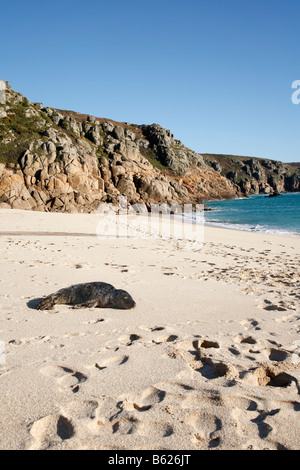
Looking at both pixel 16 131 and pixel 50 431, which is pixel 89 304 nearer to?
pixel 50 431

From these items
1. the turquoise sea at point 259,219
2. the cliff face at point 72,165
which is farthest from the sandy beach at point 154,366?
the cliff face at point 72,165

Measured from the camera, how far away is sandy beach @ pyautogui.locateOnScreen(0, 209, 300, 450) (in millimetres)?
2215

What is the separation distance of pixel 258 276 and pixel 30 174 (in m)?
30.6

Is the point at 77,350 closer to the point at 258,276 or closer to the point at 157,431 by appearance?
the point at 157,431

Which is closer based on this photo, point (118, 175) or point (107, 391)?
point (107, 391)

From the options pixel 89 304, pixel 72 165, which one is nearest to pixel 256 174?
pixel 72 165

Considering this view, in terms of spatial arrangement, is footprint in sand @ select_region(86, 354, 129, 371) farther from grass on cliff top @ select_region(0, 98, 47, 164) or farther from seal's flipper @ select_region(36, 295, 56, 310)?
grass on cliff top @ select_region(0, 98, 47, 164)

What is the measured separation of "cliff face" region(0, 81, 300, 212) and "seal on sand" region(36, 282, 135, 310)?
25937 mm

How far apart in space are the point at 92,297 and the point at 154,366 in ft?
7.09

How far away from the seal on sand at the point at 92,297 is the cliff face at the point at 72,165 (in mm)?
25937

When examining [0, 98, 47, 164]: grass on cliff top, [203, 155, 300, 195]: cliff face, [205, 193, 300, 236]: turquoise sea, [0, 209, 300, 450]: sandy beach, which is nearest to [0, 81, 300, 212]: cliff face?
[0, 98, 47, 164]: grass on cliff top

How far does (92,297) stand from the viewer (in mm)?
5023
